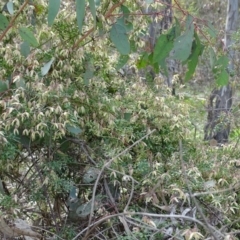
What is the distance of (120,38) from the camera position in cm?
144

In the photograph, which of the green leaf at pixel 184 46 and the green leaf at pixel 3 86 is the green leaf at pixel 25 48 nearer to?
the green leaf at pixel 3 86

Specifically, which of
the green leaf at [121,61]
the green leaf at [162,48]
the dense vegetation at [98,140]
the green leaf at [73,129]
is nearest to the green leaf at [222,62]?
the dense vegetation at [98,140]

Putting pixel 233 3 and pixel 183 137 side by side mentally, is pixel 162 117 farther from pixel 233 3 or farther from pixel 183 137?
pixel 233 3

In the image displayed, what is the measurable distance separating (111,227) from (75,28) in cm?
64

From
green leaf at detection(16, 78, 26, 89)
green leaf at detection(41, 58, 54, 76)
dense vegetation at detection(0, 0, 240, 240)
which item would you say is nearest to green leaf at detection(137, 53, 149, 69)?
dense vegetation at detection(0, 0, 240, 240)

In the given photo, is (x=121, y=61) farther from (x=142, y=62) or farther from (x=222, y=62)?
(x=222, y=62)

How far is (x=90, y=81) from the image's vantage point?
156 cm

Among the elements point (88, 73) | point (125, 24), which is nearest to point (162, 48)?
point (125, 24)

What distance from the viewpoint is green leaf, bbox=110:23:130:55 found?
143cm

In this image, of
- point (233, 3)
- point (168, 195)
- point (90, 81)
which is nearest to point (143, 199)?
point (168, 195)

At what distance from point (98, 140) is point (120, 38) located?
1.02 ft

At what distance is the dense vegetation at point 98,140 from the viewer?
4.38 ft

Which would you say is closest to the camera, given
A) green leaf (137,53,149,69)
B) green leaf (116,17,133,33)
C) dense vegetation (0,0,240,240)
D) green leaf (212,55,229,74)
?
dense vegetation (0,0,240,240)

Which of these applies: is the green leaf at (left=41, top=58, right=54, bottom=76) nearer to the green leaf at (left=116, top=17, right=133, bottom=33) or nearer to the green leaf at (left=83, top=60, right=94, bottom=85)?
the green leaf at (left=83, top=60, right=94, bottom=85)
